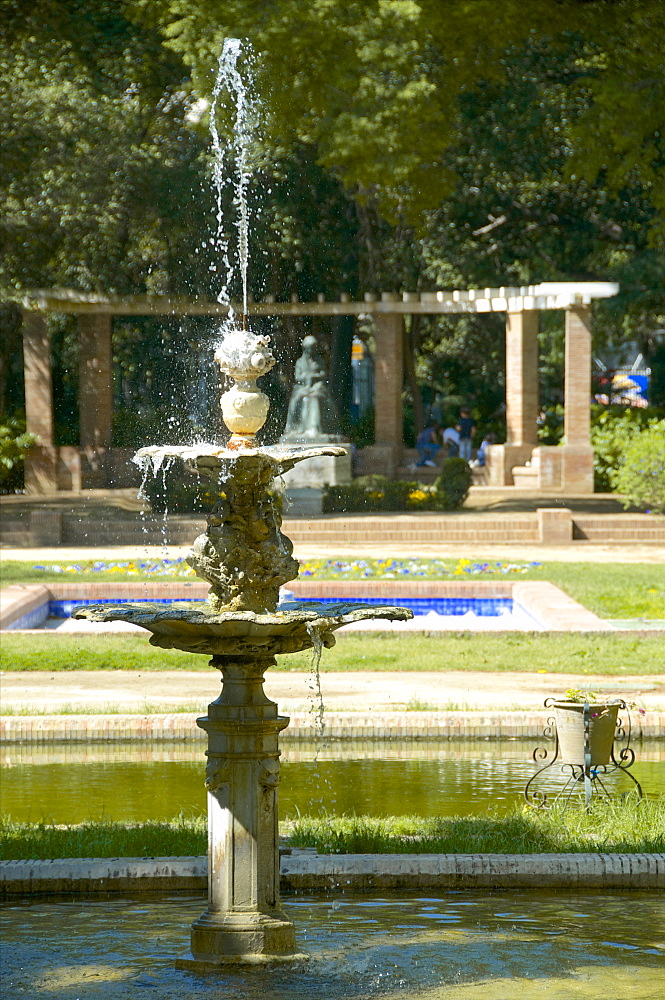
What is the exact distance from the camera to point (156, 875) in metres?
6.14

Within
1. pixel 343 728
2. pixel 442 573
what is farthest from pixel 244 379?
pixel 442 573

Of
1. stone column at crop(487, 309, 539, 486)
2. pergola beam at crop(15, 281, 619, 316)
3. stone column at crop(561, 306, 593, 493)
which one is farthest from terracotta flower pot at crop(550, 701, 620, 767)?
stone column at crop(487, 309, 539, 486)

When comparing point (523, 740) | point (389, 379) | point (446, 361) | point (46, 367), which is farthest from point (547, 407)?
point (523, 740)

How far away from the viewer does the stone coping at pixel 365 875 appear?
6.11 metres

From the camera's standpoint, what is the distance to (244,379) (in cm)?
561

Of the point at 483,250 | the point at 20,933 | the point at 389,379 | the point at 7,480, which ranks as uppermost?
the point at 483,250

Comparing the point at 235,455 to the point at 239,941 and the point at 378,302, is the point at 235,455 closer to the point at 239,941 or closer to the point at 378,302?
the point at 239,941

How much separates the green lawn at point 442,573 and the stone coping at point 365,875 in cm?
894

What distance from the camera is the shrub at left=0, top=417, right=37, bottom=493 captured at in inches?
1144

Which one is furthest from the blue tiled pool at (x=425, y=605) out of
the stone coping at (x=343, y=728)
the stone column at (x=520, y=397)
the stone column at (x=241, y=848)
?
the stone column at (x=520, y=397)

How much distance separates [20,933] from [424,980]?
1590 mm

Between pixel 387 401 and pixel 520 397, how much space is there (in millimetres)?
2714

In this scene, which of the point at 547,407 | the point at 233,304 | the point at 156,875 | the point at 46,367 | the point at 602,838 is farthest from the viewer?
the point at 547,407

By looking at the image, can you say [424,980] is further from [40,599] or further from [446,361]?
[446,361]
